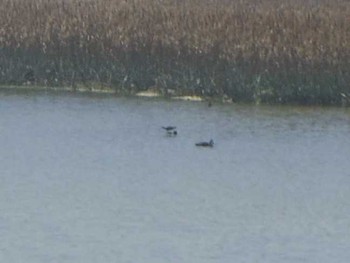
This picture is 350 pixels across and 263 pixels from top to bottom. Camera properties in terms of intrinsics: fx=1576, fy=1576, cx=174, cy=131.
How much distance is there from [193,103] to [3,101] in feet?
6.94

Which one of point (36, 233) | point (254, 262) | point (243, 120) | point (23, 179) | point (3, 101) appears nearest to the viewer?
point (254, 262)

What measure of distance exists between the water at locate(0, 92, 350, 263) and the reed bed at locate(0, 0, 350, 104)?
1.44ft

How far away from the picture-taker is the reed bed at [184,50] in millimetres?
17531

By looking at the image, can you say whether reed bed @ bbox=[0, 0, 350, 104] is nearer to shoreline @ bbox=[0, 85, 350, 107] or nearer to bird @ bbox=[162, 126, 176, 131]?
shoreline @ bbox=[0, 85, 350, 107]

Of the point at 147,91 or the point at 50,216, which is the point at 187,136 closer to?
the point at 147,91

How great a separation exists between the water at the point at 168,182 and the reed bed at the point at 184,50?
1.44ft

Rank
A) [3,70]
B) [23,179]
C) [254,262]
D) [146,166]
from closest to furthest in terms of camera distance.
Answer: [254,262] < [23,179] < [146,166] < [3,70]

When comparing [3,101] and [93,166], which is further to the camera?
[3,101]

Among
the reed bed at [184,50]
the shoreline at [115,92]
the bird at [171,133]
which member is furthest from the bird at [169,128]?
the reed bed at [184,50]

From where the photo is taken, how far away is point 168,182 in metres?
12.6

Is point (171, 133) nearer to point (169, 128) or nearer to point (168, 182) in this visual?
point (169, 128)

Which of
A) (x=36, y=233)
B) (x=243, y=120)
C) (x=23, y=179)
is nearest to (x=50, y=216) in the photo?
(x=36, y=233)

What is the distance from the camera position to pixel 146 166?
526 inches

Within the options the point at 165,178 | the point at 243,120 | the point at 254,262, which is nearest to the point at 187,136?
the point at 243,120
